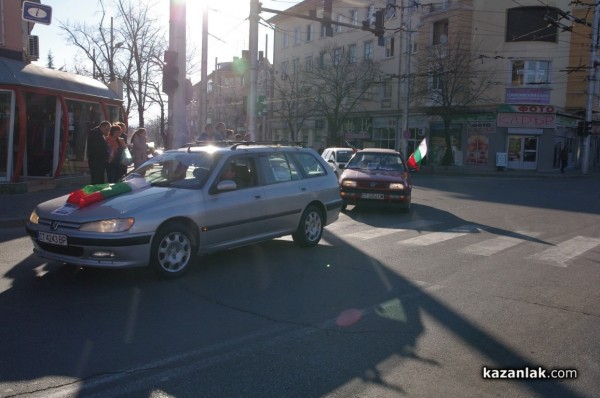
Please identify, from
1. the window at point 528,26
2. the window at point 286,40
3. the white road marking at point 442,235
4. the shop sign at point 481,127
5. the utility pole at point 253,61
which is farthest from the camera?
the window at point 286,40

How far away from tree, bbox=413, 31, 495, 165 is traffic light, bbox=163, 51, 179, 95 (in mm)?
27064

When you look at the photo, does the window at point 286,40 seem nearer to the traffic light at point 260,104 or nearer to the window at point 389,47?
the window at point 389,47

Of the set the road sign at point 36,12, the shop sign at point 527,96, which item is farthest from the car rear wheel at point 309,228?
the shop sign at point 527,96

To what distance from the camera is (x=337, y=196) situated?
9.64 meters

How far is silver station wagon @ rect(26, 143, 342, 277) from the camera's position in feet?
20.2

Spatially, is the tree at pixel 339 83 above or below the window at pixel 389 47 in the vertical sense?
below

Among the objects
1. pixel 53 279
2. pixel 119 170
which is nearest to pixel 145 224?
pixel 53 279

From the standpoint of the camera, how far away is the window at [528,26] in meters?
38.2

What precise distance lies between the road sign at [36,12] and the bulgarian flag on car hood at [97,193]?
9.04 m

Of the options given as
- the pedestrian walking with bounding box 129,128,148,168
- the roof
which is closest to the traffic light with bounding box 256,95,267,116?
the roof

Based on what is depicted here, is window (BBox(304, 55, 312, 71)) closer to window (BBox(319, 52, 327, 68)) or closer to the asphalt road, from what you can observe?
window (BBox(319, 52, 327, 68))

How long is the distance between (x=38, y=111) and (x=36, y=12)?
2678 millimetres

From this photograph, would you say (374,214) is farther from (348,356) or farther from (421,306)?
(348,356)

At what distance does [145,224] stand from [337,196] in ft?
13.6
